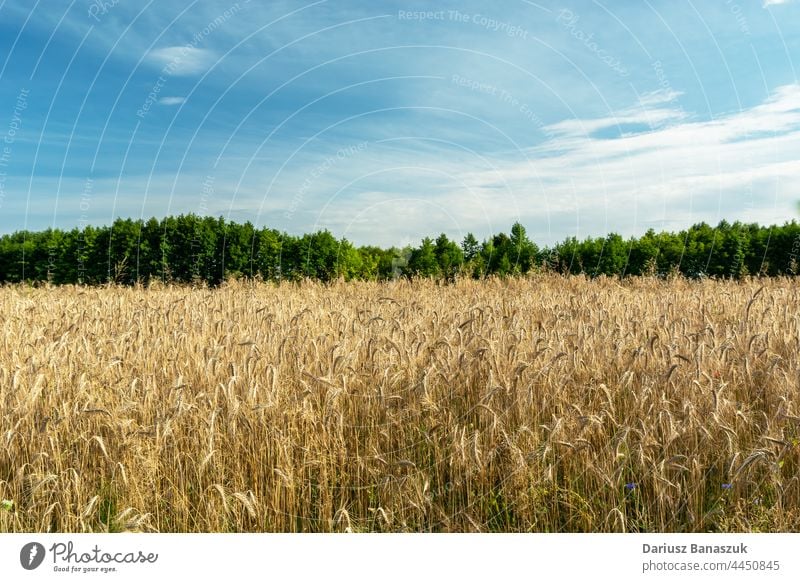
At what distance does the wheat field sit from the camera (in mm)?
3344

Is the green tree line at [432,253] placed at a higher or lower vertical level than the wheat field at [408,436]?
higher

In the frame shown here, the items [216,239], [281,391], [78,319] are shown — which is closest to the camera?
[281,391]

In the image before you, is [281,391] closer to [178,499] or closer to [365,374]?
[365,374]

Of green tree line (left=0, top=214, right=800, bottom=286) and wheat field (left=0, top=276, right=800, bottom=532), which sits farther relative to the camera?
green tree line (left=0, top=214, right=800, bottom=286)

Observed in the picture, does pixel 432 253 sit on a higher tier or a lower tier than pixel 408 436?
higher

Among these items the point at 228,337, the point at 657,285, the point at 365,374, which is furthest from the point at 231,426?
the point at 657,285

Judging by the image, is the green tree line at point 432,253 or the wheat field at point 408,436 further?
the green tree line at point 432,253

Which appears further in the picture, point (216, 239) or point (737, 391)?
point (216, 239)

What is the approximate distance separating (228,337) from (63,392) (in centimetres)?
163

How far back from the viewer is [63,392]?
15.2 feet

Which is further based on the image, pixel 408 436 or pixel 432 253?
pixel 432 253

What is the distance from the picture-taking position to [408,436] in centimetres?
410

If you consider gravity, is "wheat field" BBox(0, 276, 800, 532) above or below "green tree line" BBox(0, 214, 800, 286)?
below

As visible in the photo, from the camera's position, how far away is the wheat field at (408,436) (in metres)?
3.34
